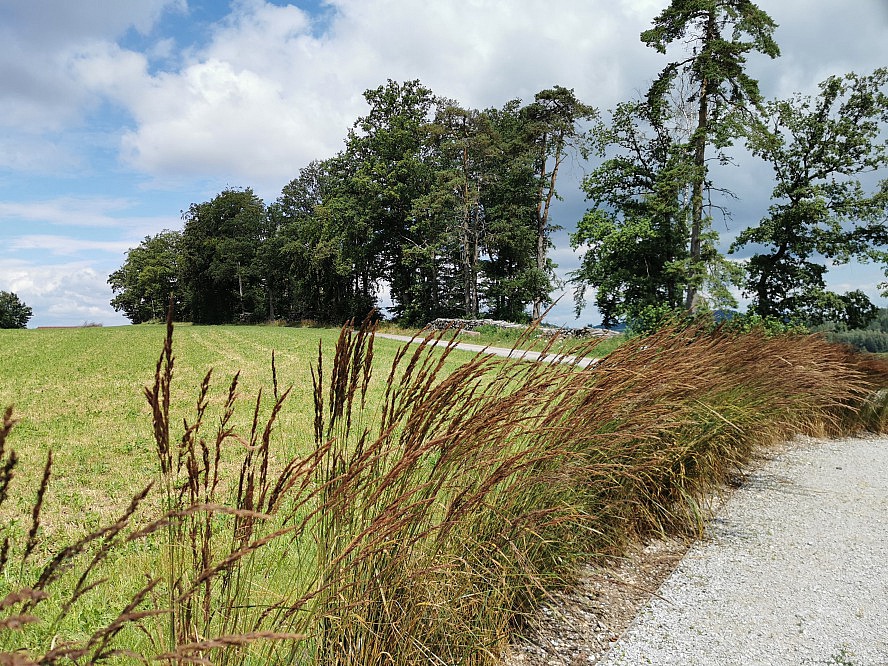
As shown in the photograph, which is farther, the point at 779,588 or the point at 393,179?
the point at 393,179

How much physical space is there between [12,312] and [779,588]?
3460 inches

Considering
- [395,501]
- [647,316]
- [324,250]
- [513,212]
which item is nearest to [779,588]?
[395,501]

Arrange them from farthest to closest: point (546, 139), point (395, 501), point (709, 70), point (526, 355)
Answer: point (546, 139)
point (709, 70)
point (526, 355)
point (395, 501)

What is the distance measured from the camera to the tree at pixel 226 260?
4238 centimetres

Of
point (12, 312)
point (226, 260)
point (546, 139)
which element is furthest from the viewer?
point (12, 312)

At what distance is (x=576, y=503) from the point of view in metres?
2.78

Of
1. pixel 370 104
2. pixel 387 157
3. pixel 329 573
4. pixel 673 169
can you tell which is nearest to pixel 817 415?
pixel 329 573

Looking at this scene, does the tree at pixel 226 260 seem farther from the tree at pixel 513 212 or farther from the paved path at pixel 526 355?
the paved path at pixel 526 355

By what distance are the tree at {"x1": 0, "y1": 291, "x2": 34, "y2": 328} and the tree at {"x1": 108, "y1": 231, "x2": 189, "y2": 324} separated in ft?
39.5

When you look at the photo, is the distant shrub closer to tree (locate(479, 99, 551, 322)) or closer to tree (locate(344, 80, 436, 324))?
tree (locate(479, 99, 551, 322))

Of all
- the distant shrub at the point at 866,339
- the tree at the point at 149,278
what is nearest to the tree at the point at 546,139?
the distant shrub at the point at 866,339

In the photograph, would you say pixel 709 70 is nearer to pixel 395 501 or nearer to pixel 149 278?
pixel 395 501

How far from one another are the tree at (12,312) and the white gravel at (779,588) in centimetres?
8232

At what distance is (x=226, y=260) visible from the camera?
1656 inches
